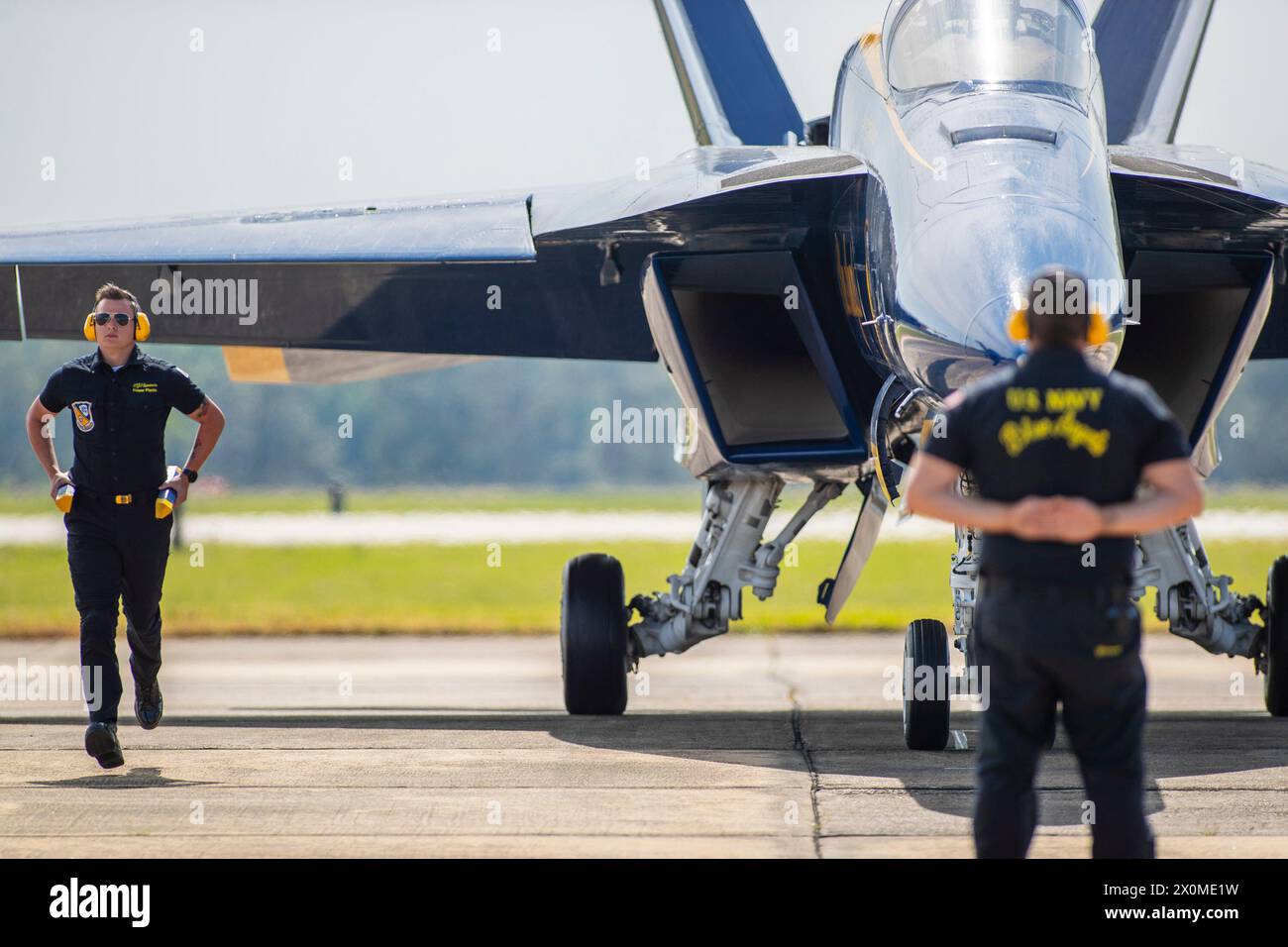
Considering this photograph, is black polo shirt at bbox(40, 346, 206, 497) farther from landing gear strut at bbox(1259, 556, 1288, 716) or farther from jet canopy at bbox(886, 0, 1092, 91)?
landing gear strut at bbox(1259, 556, 1288, 716)

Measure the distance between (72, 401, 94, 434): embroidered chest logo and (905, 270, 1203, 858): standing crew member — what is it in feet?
14.8

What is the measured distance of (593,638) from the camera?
406 inches

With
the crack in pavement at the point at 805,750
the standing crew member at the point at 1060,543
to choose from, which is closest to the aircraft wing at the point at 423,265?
the crack in pavement at the point at 805,750

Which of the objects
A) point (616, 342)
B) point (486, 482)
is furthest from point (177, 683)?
point (486, 482)

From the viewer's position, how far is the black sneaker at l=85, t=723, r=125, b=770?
757cm

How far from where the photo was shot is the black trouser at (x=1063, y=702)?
4.36 meters

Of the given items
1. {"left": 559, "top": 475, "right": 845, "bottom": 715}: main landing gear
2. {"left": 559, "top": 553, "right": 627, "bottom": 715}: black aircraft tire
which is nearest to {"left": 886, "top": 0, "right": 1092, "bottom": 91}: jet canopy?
{"left": 559, "top": 475, "right": 845, "bottom": 715}: main landing gear

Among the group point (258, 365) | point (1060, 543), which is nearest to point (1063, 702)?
point (1060, 543)

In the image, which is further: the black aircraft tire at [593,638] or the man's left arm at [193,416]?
the black aircraft tire at [593,638]

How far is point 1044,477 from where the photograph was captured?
4402 millimetres

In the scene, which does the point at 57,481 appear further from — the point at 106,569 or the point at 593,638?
the point at 593,638

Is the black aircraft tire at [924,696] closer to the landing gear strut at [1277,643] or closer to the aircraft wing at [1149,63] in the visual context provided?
the landing gear strut at [1277,643]

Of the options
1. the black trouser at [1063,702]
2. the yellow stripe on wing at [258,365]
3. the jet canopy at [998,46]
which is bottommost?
the black trouser at [1063,702]
